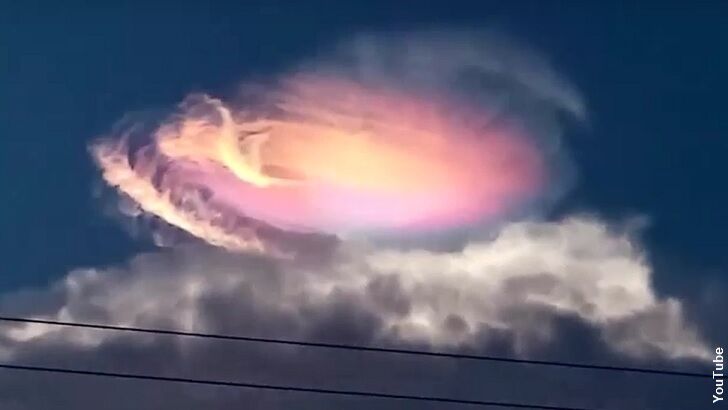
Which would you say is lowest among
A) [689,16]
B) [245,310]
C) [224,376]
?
[224,376]

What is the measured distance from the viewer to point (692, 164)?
2.38m

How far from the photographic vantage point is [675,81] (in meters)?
Answer: 2.42

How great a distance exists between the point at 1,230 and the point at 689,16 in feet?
5.53

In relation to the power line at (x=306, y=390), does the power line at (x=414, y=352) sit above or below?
above

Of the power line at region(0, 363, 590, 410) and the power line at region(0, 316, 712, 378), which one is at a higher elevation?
the power line at region(0, 316, 712, 378)

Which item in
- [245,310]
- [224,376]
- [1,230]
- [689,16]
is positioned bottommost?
[224,376]

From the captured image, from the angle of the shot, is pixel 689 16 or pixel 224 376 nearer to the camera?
pixel 224 376

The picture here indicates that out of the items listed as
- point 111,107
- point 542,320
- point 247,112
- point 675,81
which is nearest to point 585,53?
point 675,81

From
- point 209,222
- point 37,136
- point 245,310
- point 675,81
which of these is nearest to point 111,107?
point 37,136

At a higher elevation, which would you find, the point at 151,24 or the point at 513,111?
the point at 151,24

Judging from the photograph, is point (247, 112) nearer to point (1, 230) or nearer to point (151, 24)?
point (151, 24)

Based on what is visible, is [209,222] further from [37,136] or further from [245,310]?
[37,136]

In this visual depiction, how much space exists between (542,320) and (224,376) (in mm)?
725

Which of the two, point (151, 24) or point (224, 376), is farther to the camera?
point (151, 24)
